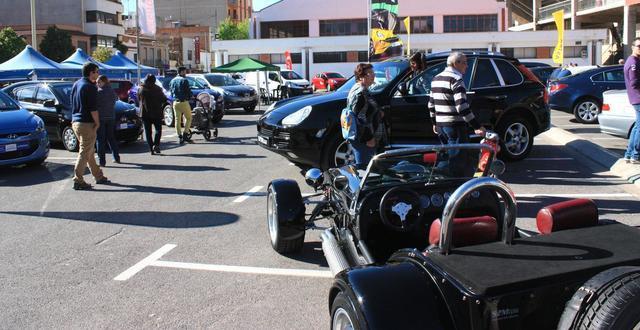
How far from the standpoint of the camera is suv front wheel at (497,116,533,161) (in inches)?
371

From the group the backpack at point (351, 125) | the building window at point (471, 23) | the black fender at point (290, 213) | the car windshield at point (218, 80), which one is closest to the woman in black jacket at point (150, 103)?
the backpack at point (351, 125)

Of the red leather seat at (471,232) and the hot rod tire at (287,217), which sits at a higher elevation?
the red leather seat at (471,232)

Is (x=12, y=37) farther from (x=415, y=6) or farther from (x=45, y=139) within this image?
(x=45, y=139)

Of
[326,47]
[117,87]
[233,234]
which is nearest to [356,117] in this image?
[233,234]

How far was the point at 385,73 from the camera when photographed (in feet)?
29.2

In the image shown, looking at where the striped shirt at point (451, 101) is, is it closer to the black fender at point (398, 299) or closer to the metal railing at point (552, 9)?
the black fender at point (398, 299)

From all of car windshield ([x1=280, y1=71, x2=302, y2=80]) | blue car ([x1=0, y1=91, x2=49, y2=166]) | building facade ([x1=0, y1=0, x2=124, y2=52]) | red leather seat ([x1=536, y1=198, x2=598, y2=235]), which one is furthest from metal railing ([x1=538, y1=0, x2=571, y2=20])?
red leather seat ([x1=536, y1=198, x2=598, y2=235])

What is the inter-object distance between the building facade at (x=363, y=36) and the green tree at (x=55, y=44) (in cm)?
1600

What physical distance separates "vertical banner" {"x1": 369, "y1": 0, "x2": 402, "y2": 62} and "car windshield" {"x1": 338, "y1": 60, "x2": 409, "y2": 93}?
14.3m

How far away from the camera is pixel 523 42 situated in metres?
52.3

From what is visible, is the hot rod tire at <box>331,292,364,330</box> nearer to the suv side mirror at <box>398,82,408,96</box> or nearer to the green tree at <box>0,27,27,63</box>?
the suv side mirror at <box>398,82,408,96</box>

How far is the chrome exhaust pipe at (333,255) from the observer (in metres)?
3.79

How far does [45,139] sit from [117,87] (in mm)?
11680

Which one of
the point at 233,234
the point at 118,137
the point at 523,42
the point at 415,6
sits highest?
the point at 415,6
